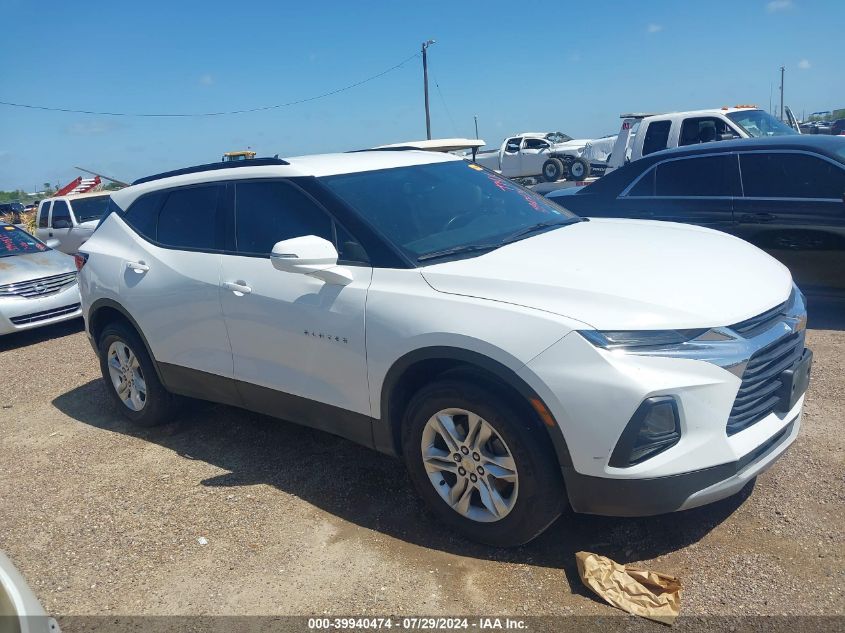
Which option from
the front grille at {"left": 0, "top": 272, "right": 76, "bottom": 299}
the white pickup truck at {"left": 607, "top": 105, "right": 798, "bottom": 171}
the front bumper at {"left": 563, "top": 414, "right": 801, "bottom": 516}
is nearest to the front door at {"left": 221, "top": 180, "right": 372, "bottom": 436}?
the front bumper at {"left": 563, "top": 414, "right": 801, "bottom": 516}

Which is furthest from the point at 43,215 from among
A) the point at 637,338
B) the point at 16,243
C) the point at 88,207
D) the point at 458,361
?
the point at 637,338

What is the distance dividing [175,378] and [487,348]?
2606 mm

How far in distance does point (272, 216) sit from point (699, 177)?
4.48 m

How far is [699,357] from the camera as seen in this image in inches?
112

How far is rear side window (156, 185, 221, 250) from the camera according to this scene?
15.0 ft

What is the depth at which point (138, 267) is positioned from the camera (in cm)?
492

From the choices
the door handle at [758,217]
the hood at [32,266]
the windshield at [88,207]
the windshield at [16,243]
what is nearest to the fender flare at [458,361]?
the door handle at [758,217]

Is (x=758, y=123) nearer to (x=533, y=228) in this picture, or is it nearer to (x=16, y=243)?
(x=533, y=228)

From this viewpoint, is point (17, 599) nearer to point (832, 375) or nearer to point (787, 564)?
point (787, 564)

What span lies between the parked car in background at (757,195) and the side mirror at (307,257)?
4381mm

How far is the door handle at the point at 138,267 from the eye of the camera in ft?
16.0

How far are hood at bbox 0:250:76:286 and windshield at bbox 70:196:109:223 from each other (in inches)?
212

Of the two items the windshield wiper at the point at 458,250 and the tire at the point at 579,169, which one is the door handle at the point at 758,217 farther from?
the tire at the point at 579,169

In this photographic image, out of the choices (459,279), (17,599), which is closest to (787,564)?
(459,279)
